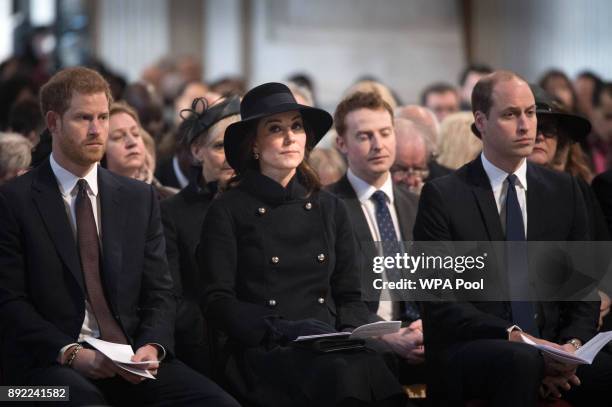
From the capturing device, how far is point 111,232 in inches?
222

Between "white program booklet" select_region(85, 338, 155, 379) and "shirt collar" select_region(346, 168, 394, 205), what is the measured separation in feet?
6.26

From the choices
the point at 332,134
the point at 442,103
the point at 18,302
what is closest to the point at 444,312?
the point at 18,302

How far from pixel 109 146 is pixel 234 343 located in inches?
63.0

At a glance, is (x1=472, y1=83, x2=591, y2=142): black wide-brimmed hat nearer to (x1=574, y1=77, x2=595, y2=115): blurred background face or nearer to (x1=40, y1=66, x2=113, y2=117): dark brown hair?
(x1=40, y1=66, x2=113, y2=117): dark brown hair

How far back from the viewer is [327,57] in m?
14.7

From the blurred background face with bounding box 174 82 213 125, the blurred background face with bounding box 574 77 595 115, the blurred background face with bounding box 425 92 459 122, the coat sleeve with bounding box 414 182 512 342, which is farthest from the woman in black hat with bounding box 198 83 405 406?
the blurred background face with bounding box 574 77 595 115

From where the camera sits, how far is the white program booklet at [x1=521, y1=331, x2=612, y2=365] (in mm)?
5535

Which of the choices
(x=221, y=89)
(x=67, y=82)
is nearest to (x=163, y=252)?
(x=67, y=82)

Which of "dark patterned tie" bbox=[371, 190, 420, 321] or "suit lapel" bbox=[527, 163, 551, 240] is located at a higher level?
"suit lapel" bbox=[527, 163, 551, 240]

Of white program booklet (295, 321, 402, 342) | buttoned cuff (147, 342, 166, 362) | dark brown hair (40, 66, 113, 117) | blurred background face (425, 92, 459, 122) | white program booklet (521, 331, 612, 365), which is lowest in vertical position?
white program booklet (521, 331, 612, 365)

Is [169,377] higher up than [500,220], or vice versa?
[500,220]

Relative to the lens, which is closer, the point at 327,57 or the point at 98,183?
the point at 98,183

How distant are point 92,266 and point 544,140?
2.72m

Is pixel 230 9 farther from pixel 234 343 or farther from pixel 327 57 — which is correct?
pixel 234 343
